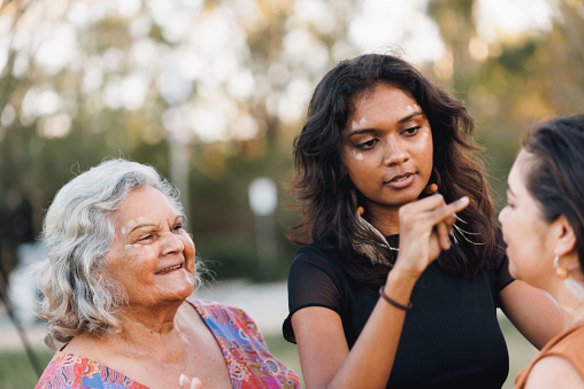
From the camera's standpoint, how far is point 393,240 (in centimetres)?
269

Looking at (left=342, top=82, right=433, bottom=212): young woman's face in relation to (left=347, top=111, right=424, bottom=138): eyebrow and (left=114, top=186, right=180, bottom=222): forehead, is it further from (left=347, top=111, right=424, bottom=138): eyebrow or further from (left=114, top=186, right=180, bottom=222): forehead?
(left=114, top=186, right=180, bottom=222): forehead

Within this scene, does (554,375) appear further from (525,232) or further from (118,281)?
(118,281)

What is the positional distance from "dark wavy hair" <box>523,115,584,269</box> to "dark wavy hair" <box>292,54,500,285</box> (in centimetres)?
73

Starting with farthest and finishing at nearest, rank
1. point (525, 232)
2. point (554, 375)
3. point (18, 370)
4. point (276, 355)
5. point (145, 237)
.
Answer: point (276, 355)
point (18, 370)
point (145, 237)
point (525, 232)
point (554, 375)

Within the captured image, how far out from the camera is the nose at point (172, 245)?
2740 mm

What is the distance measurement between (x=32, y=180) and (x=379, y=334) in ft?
58.4

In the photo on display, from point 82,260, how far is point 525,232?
65.1 inches

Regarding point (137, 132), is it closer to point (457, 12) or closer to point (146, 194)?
point (457, 12)

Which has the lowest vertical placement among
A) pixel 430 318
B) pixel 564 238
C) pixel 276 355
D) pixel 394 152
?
pixel 276 355

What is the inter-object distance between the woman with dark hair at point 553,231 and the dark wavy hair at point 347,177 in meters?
0.63

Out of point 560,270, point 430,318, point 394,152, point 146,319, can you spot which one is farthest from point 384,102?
point 146,319

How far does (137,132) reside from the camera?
26.3 m

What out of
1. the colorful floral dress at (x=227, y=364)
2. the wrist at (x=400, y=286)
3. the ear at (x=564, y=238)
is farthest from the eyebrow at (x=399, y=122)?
the colorful floral dress at (x=227, y=364)

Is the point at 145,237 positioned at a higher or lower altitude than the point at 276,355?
higher
